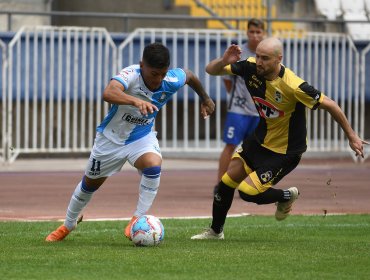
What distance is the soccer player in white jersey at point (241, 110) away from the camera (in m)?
15.5

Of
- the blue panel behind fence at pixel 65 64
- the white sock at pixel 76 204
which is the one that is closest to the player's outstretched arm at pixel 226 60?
the white sock at pixel 76 204

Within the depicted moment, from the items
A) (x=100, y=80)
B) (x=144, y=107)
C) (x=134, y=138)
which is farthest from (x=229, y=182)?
(x=100, y=80)

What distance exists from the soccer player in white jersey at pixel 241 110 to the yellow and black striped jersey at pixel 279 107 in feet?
13.4

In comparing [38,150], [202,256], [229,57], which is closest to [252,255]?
[202,256]

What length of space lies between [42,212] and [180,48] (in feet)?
A: 27.3

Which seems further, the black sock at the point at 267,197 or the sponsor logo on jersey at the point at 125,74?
the black sock at the point at 267,197

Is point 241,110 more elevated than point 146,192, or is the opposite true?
point 241,110

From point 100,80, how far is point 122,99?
11.1 metres

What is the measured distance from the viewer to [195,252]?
10.1 meters

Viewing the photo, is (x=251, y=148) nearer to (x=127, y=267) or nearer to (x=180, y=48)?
(x=127, y=267)

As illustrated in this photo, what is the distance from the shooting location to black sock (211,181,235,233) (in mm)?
11266

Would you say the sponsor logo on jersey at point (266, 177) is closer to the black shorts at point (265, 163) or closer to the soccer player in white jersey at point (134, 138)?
the black shorts at point (265, 163)

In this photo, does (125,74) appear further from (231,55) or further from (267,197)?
(267,197)

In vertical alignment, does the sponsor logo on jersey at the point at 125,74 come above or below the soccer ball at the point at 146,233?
above
